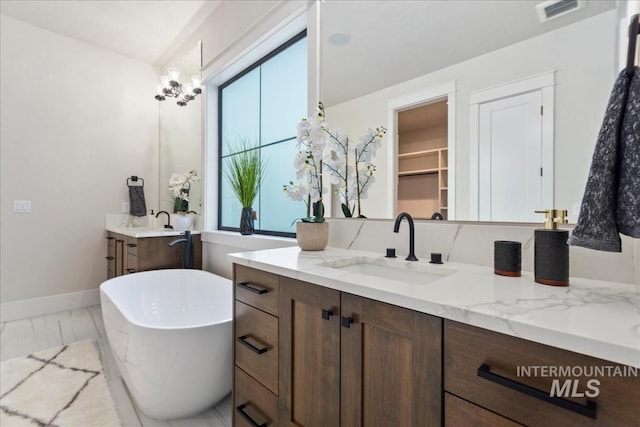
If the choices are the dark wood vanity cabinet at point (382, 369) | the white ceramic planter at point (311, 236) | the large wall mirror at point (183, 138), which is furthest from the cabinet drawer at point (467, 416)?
the large wall mirror at point (183, 138)

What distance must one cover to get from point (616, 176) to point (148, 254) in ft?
10.1

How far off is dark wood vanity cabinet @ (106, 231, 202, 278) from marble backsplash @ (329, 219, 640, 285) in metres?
1.87

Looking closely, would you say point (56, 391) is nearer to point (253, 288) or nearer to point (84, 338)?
point (84, 338)

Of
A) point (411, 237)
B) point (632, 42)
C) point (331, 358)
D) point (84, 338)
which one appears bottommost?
point (84, 338)

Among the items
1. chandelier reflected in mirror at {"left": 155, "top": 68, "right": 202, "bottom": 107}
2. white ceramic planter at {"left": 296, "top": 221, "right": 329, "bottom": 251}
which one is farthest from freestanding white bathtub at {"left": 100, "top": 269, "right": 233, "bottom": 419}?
chandelier reflected in mirror at {"left": 155, "top": 68, "right": 202, "bottom": 107}

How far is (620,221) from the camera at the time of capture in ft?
2.13

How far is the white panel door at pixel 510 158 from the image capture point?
3.42 ft

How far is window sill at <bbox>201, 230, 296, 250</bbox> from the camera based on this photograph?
2.09 m

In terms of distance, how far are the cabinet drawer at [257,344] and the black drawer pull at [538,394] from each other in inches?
28.7

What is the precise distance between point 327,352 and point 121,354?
1.41 meters

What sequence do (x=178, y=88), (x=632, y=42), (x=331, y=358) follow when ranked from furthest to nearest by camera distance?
1. (x=178, y=88)
2. (x=331, y=358)
3. (x=632, y=42)

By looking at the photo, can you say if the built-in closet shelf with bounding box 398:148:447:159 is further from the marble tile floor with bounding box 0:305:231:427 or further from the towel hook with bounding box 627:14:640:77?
the marble tile floor with bounding box 0:305:231:427

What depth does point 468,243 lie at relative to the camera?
118 centimetres

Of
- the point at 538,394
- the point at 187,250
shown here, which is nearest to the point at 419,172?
the point at 538,394
